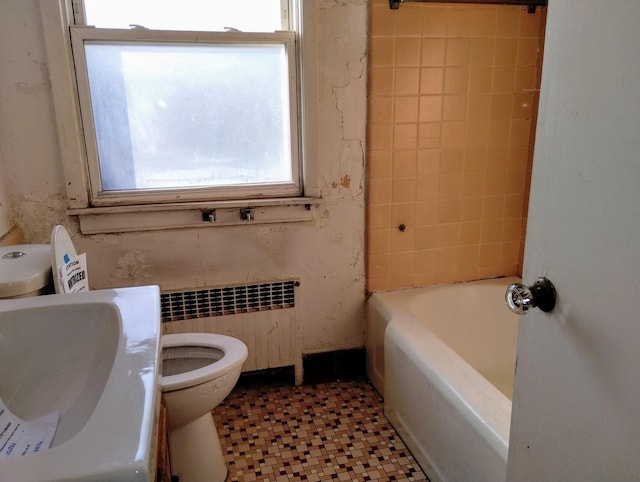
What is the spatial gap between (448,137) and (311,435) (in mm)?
1384

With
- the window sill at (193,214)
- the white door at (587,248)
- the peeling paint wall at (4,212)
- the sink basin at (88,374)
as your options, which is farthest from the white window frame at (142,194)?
the white door at (587,248)

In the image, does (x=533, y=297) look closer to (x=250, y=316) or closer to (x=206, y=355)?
(x=206, y=355)

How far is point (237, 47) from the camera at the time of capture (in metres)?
2.00

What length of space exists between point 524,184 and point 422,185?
53 cm

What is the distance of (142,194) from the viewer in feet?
6.52

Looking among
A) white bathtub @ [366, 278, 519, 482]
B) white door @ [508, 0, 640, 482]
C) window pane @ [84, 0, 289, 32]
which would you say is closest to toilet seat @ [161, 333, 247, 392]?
white bathtub @ [366, 278, 519, 482]

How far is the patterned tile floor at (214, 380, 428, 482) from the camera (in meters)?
1.75

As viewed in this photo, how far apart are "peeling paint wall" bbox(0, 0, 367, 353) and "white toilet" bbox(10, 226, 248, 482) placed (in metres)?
0.36

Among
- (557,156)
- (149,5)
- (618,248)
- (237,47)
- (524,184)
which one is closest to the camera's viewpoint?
(618,248)

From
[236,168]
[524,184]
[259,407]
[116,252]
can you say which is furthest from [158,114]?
[524,184]

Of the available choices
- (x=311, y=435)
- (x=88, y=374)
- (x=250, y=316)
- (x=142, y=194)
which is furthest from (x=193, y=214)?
(x=88, y=374)

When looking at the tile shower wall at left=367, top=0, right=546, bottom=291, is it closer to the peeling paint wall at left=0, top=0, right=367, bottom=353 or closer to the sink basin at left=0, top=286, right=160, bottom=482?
the peeling paint wall at left=0, top=0, right=367, bottom=353

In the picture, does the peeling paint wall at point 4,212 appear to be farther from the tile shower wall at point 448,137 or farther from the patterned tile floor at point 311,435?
the tile shower wall at point 448,137

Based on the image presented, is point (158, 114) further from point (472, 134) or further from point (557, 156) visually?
point (557, 156)
